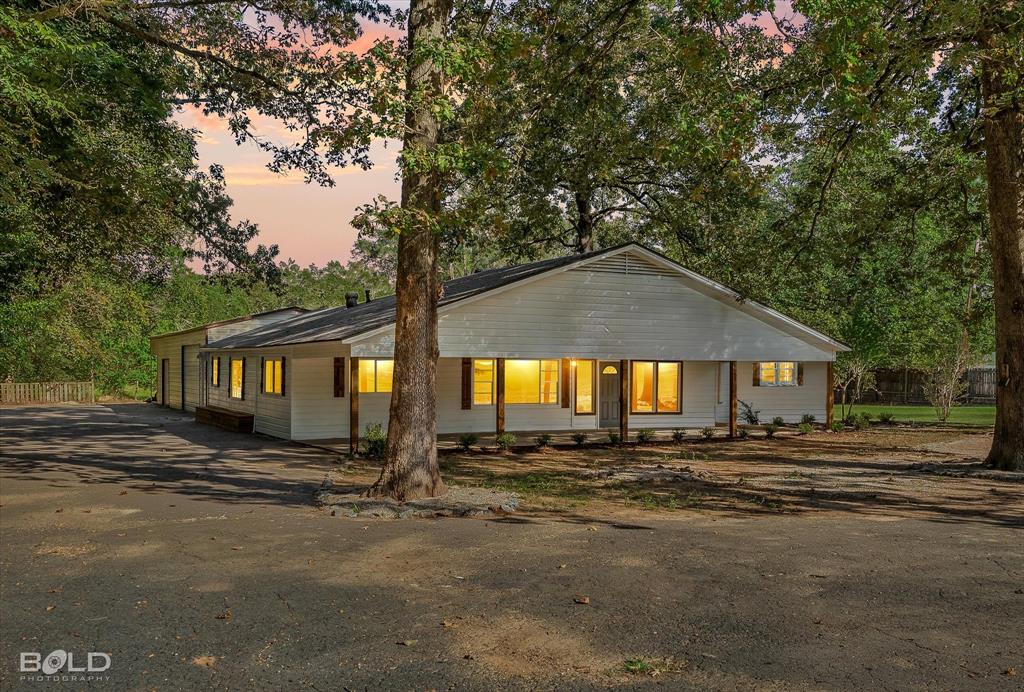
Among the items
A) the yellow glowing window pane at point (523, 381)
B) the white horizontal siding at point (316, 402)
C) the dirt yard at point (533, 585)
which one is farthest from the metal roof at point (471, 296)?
the dirt yard at point (533, 585)

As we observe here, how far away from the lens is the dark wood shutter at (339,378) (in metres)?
21.2

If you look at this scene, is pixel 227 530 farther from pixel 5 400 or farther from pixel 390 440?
pixel 5 400

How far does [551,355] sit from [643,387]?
602 centimetres

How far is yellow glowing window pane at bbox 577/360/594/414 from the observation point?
2447 cm

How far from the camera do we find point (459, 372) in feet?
74.1

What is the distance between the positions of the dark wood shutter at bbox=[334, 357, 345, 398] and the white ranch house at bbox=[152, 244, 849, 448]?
0.09 ft

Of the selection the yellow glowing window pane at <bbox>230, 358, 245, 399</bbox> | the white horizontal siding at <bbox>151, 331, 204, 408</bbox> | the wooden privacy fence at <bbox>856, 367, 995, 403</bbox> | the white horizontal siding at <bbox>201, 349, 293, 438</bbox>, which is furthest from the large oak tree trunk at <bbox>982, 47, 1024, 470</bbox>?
the white horizontal siding at <bbox>151, 331, 204, 408</bbox>

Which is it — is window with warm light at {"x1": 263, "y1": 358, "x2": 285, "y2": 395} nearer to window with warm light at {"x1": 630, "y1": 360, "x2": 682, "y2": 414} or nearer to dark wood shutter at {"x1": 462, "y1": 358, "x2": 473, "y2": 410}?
dark wood shutter at {"x1": 462, "y1": 358, "x2": 473, "y2": 410}

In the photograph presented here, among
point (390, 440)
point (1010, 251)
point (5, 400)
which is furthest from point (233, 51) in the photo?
point (5, 400)

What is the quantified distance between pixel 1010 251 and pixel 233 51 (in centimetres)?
1546

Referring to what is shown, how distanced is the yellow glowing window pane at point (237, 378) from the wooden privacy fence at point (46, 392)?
16.3 m

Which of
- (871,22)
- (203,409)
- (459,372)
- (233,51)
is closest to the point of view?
(871,22)

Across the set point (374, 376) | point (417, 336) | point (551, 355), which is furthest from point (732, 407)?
point (417, 336)

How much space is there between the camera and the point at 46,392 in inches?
1468
